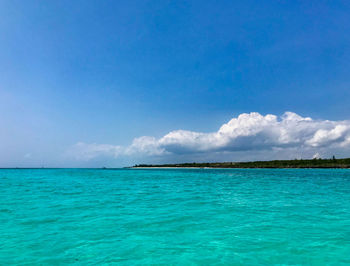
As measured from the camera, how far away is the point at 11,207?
19359mm

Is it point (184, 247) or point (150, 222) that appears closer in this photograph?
point (184, 247)

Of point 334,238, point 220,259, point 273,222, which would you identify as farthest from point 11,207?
point 334,238

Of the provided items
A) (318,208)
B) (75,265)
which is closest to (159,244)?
(75,265)

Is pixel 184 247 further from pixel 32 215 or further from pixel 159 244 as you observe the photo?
pixel 32 215

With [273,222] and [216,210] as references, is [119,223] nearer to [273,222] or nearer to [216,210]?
[216,210]

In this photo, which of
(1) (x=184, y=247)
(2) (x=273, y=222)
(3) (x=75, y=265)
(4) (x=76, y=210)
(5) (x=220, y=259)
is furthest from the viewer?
(4) (x=76, y=210)

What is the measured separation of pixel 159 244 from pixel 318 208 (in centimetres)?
1506

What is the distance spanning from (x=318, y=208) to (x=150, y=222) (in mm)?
13995

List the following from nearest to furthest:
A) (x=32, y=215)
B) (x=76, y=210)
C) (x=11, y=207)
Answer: (x=32, y=215), (x=76, y=210), (x=11, y=207)

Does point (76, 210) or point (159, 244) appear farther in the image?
point (76, 210)

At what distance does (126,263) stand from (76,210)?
11.2 metres

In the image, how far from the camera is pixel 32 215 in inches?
638

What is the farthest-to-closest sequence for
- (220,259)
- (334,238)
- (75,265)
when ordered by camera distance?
(334,238) < (220,259) < (75,265)

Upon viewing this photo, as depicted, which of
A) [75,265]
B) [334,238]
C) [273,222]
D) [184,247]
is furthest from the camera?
[273,222]
